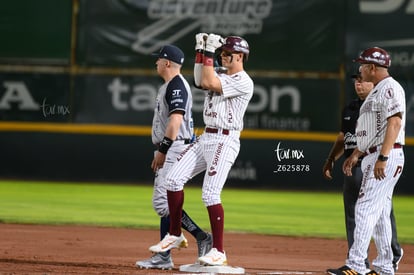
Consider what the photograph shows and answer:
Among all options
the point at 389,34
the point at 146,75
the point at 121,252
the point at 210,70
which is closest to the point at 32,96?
the point at 146,75

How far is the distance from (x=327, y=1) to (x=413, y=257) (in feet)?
30.9

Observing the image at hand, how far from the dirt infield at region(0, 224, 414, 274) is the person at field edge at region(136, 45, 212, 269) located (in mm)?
310

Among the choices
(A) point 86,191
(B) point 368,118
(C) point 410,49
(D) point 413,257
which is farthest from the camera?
(C) point 410,49

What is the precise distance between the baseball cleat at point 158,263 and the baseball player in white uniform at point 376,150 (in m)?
1.43

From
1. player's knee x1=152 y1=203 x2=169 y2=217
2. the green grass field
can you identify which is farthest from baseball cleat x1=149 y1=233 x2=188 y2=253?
the green grass field

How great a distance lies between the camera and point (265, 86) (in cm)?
1894

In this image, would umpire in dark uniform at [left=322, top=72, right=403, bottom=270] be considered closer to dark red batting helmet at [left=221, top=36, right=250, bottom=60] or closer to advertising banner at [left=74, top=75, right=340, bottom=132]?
dark red batting helmet at [left=221, top=36, right=250, bottom=60]

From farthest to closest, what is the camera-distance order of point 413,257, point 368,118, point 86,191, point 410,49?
point 410,49 → point 86,191 → point 413,257 → point 368,118

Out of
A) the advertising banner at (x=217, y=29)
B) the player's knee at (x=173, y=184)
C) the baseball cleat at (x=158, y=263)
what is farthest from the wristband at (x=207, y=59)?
the advertising banner at (x=217, y=29)

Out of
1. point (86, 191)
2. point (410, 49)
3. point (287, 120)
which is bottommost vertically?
point (86, 191)

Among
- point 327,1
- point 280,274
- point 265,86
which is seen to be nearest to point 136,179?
point 265,86

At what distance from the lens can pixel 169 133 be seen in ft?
27.0

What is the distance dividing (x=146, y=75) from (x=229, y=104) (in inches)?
441

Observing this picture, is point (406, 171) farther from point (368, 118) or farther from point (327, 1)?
point (368, 118)
